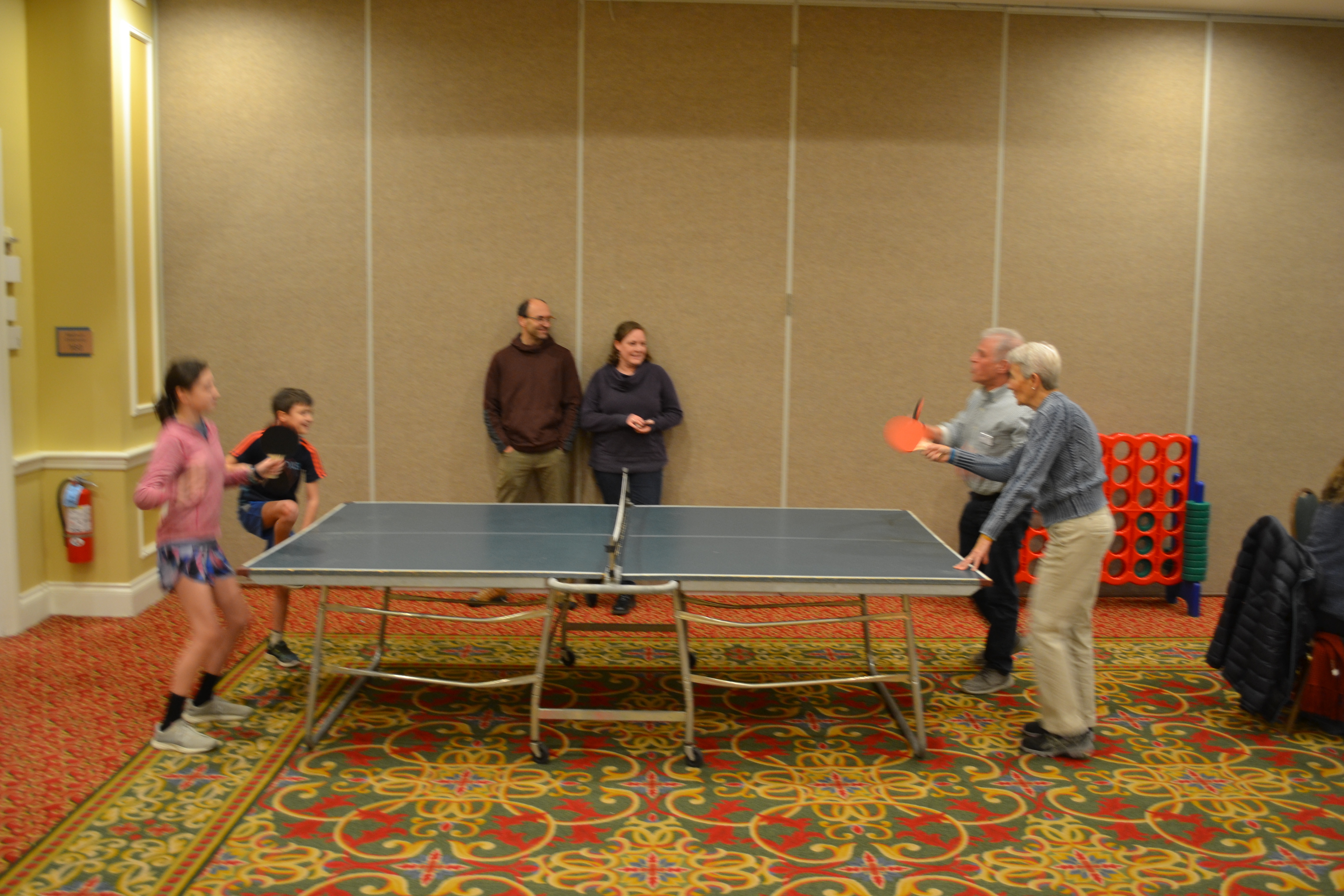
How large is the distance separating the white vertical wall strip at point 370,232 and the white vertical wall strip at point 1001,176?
11.2 feet

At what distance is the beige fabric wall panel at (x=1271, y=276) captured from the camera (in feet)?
18.4

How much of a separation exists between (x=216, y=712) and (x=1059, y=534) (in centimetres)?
310

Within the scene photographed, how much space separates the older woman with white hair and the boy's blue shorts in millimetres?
2823

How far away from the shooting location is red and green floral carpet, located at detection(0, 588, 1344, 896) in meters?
2.74

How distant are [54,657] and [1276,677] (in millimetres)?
4975

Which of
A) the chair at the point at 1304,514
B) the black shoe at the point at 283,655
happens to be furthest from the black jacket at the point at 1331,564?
the black shoe at the point at 283,655

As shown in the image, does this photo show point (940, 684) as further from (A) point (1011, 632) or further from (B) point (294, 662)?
(B) point (294, 662)

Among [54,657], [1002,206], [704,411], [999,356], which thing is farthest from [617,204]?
[54,657]

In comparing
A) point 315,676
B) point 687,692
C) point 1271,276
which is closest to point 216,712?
point 315,676

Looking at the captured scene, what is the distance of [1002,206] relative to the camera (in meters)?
5.61

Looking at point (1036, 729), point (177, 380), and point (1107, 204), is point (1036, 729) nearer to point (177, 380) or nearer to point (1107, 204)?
point (177, 380)

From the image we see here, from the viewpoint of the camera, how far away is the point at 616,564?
338 cm

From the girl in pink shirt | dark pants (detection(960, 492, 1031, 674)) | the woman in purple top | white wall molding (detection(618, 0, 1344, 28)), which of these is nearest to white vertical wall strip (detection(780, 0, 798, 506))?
white wall molding (detection(618, 0, 1344, 28))

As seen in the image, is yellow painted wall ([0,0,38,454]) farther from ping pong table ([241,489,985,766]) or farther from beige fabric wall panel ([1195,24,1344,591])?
beige fabric wall panel ([1195,24,1344,591])
